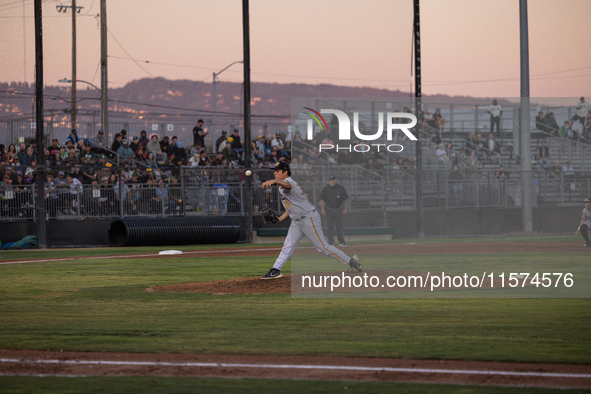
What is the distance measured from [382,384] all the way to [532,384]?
3.75 feet

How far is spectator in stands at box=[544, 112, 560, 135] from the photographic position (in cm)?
2441

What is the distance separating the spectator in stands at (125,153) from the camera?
28812mm

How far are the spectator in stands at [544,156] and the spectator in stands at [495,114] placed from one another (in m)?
1.85

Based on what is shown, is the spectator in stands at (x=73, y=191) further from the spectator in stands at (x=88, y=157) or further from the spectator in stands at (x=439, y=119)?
the spectator in stands at (x=439, y=119)

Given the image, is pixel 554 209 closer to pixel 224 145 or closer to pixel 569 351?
pixel 224 145

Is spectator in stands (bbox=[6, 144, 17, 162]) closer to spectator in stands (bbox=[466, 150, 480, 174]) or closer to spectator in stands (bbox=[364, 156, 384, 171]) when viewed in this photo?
spectator in stands (bbox=[364, 156, 384, 171])

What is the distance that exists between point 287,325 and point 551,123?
18.4m

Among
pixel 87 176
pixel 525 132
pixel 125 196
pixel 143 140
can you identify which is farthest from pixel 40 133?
pixel 525 132

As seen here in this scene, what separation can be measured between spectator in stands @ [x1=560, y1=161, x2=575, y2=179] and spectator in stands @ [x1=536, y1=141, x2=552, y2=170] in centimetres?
78

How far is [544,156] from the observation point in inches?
1072

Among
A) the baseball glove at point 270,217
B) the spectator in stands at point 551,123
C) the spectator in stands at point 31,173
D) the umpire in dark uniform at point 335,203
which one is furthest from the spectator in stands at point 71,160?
the spectator in stands at point 551,123

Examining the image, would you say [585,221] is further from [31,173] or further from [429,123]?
[31,173]

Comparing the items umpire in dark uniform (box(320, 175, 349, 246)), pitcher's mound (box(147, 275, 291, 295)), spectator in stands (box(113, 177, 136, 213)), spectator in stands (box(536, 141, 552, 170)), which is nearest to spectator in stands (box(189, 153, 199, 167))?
spectator in stands (box(113, 177, 136, 213))

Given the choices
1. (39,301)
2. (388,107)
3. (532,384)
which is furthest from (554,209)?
(532,384)
